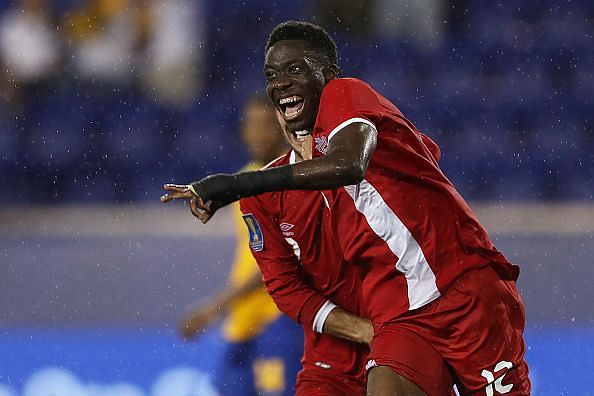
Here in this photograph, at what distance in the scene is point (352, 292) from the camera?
3.83 m

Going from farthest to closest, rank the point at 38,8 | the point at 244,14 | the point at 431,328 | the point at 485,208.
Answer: the point at 244,14, the point at 38,8, the point at 485,208, the point at 431,328

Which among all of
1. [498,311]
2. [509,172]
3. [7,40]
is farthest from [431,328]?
[7,40]

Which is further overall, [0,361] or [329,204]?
[0,361]

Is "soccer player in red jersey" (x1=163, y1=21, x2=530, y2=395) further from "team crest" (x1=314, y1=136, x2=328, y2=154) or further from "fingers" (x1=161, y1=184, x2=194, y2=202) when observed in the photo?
"fingers" (x1=161, y1=184, x2=194, y2=202)

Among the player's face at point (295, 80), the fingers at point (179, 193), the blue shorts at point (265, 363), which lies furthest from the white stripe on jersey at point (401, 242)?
the blue shorts at point (265, 363)

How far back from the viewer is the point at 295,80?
11.4ft

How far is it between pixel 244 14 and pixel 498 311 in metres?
7.25

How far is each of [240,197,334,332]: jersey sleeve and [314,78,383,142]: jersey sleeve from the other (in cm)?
→ 76

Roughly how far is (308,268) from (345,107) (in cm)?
97

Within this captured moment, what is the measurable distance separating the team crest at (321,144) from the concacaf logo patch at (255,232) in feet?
2.45

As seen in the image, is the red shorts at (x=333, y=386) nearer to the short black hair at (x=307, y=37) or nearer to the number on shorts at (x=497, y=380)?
the number on shorts at (x=497, y=380)

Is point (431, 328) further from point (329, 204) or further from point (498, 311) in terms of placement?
point (329, 204)

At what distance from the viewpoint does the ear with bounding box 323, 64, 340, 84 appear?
356 cm

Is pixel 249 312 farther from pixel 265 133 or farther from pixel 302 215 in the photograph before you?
pixel 302 215
